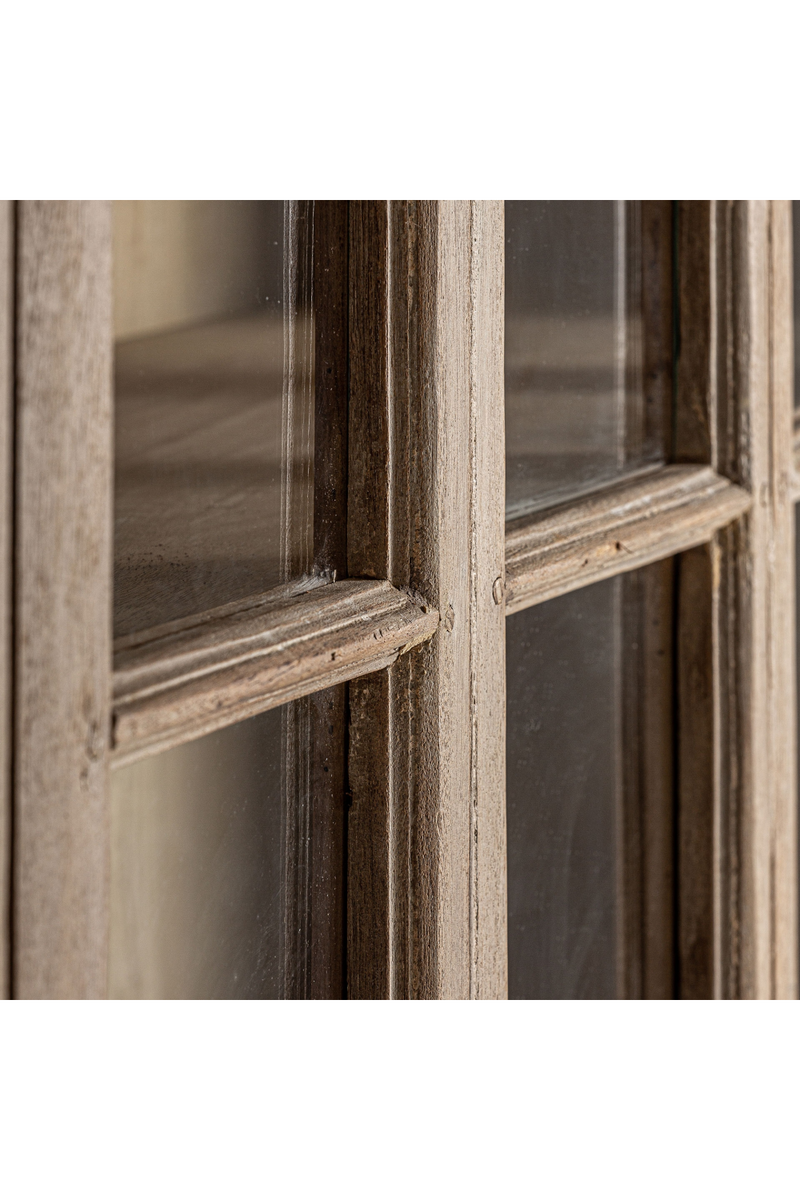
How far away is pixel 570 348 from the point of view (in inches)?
24.8

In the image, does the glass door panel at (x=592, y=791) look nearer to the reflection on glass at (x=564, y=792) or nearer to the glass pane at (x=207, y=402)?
the reflection on glass at (x=564, y=792)

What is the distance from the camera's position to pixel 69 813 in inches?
11.9

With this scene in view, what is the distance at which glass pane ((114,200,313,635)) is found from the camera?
14.7 inches

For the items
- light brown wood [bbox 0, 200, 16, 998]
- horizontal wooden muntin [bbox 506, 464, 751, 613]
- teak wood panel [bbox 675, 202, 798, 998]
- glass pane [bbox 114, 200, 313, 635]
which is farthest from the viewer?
teak wood panel [bbox 675, 202, 798, 998]

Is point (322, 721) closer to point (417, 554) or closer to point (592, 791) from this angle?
point (417, 554)

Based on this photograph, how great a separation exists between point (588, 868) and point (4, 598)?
0.49m

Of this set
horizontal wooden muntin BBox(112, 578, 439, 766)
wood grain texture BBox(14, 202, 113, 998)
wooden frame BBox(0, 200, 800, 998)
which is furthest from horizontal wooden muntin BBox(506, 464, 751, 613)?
wood grain texture BBox(14, 202, 113, 998)

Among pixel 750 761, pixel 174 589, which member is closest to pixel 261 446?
pixel 174 589

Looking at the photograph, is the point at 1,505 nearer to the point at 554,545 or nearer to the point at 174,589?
the point at 174,589

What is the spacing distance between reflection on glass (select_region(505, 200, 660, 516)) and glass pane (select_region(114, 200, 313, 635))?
0.15 metres

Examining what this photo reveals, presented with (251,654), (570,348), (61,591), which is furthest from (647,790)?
(61,591)

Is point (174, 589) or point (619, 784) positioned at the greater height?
Result: point (174, 589)

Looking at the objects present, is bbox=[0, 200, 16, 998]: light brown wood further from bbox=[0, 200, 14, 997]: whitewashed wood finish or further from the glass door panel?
the glass door panel

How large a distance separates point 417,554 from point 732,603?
0.35 meters
